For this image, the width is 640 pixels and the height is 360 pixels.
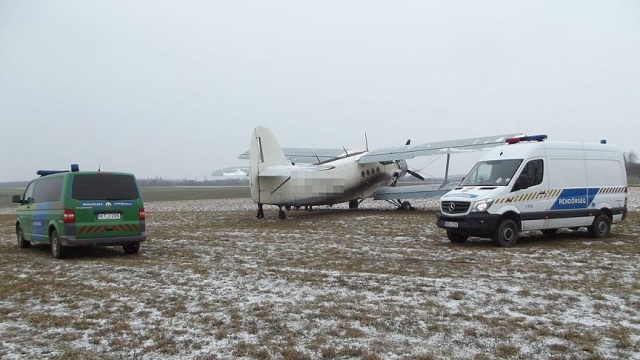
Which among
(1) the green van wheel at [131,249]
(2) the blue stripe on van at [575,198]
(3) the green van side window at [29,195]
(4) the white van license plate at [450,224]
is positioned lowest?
(1) the green van wheel at [131,249]

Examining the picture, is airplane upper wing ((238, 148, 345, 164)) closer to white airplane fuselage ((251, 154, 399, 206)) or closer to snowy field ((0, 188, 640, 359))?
white airplane fuselage ((251, 154, 399, 206))

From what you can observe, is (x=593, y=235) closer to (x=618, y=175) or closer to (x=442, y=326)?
(x=618, y=175)

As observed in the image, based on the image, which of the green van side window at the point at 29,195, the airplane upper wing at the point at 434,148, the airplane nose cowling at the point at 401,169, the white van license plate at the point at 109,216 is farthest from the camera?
the airplane nose cowling at the point at 401,169

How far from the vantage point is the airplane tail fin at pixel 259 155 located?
66.2 feet

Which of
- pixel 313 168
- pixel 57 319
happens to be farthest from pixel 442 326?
pixel 313 168

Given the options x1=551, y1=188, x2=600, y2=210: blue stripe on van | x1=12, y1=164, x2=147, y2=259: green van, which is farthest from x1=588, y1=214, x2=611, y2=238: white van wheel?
x1=12, y1=164, x2=147, y2=259: green van

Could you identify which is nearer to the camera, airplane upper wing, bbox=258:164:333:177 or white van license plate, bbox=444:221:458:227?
white van license plate, bbox=444:221:458:227

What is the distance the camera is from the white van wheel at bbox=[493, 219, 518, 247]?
11.9m

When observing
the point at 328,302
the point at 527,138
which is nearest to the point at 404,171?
the point at 527,138

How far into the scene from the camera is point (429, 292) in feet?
23.7

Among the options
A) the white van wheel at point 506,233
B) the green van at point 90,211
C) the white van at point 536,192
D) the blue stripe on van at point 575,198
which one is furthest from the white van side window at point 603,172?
the green van at point 90,211

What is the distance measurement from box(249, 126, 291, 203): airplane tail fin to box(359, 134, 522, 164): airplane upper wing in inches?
198

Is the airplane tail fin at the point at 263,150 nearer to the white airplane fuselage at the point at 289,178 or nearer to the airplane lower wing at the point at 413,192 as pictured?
the white airplane fuselage at the point at 289,178

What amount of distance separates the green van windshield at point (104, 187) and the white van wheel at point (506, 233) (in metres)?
8.60
